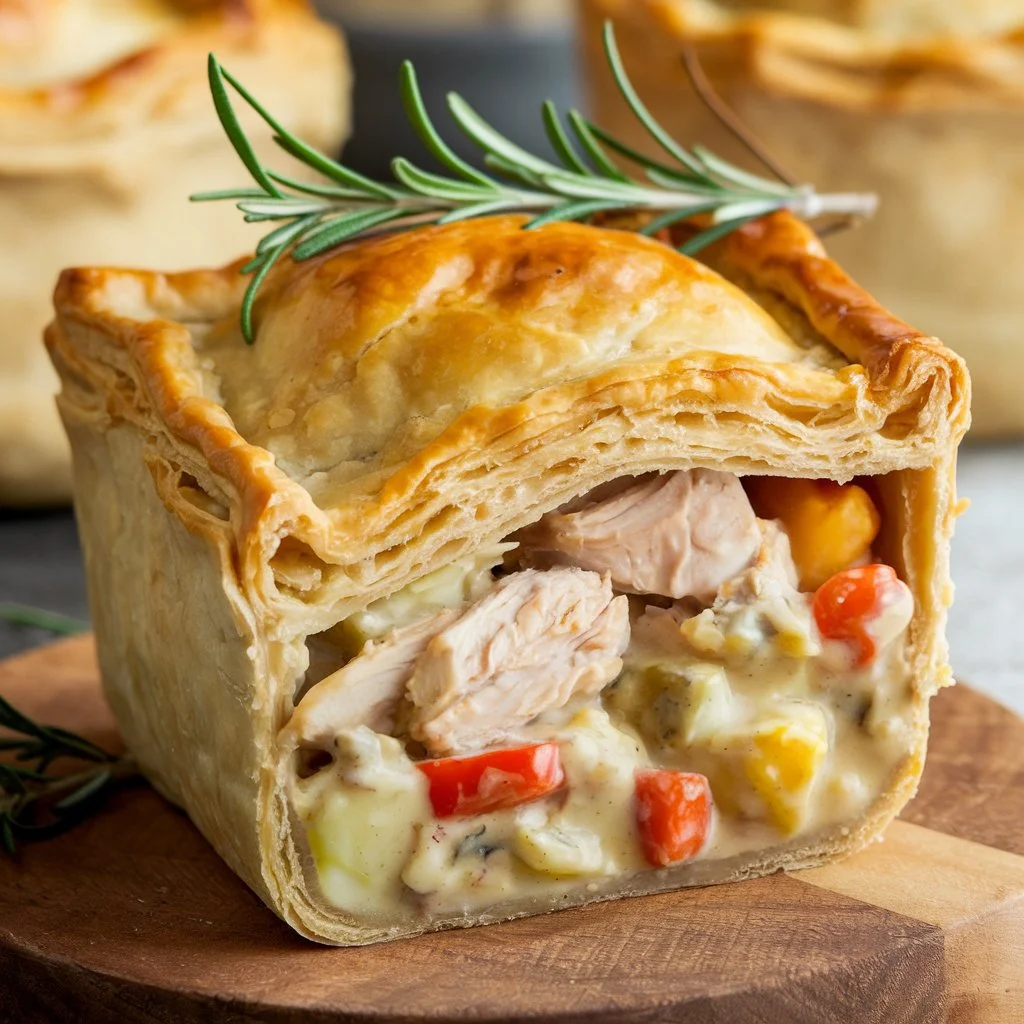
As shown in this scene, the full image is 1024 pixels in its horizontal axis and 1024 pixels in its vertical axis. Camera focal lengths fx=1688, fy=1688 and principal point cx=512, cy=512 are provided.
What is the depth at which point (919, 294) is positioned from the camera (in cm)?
528

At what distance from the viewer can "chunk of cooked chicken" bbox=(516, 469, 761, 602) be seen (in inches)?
104

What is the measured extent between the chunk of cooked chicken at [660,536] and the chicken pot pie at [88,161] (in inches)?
109

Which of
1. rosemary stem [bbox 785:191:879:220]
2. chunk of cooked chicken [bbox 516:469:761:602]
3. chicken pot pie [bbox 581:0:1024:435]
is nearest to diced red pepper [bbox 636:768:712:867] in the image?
chunk of cooked chicken [bbox 516:469:761:602]

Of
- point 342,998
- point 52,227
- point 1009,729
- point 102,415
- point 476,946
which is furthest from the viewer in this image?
point 52,227

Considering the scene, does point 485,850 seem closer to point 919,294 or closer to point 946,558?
point 946,558

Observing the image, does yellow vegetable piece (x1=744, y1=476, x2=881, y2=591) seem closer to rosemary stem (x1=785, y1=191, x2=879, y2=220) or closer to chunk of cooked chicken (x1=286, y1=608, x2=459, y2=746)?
chunk of cooked chicken (x1=286, y1=608, x2=459, y2=746)

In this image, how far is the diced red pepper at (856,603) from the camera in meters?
2.68

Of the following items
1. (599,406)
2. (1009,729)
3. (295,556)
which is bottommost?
(1009,729)

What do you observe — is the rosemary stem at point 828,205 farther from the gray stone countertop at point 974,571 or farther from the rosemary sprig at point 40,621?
the rosemary sprig at point 40,621

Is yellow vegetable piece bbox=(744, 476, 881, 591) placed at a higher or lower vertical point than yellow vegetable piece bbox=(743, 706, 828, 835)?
higher

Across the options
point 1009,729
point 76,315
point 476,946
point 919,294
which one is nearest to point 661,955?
point 476,946

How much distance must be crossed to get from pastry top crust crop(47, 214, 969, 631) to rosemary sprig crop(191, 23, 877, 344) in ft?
0.27

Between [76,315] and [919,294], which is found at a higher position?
[76,315]

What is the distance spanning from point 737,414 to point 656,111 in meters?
3.00
